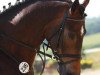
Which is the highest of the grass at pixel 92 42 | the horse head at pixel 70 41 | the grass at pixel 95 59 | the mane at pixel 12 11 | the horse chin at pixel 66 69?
the mane at pixel 12 11

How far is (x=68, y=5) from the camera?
7.50m

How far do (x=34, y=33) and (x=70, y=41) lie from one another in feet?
2.25

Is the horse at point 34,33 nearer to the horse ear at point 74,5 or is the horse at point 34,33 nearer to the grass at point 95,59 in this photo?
the horse ear at point 74,5

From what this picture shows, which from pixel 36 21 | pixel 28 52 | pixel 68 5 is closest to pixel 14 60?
pixel 28 52

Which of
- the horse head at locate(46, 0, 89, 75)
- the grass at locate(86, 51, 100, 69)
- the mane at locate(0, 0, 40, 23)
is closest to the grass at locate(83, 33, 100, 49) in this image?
the grass at locate(86, 51, 100, 69)

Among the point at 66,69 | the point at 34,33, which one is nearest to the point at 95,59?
the point at 34,33

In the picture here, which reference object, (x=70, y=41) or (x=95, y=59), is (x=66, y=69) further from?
(x=95, y=59)

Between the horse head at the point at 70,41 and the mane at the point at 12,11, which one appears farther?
the mane at the point at 12,11

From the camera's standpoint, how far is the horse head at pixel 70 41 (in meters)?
7.27

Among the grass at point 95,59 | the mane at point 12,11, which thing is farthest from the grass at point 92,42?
the mane at point 12,11

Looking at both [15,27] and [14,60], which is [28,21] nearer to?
[15,27]

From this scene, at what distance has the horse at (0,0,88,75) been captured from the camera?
7.32m

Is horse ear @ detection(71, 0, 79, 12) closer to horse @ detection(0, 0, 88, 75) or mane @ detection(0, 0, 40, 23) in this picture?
horse @ detection(0, 0, 88, 75)

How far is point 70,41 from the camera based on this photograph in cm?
729
